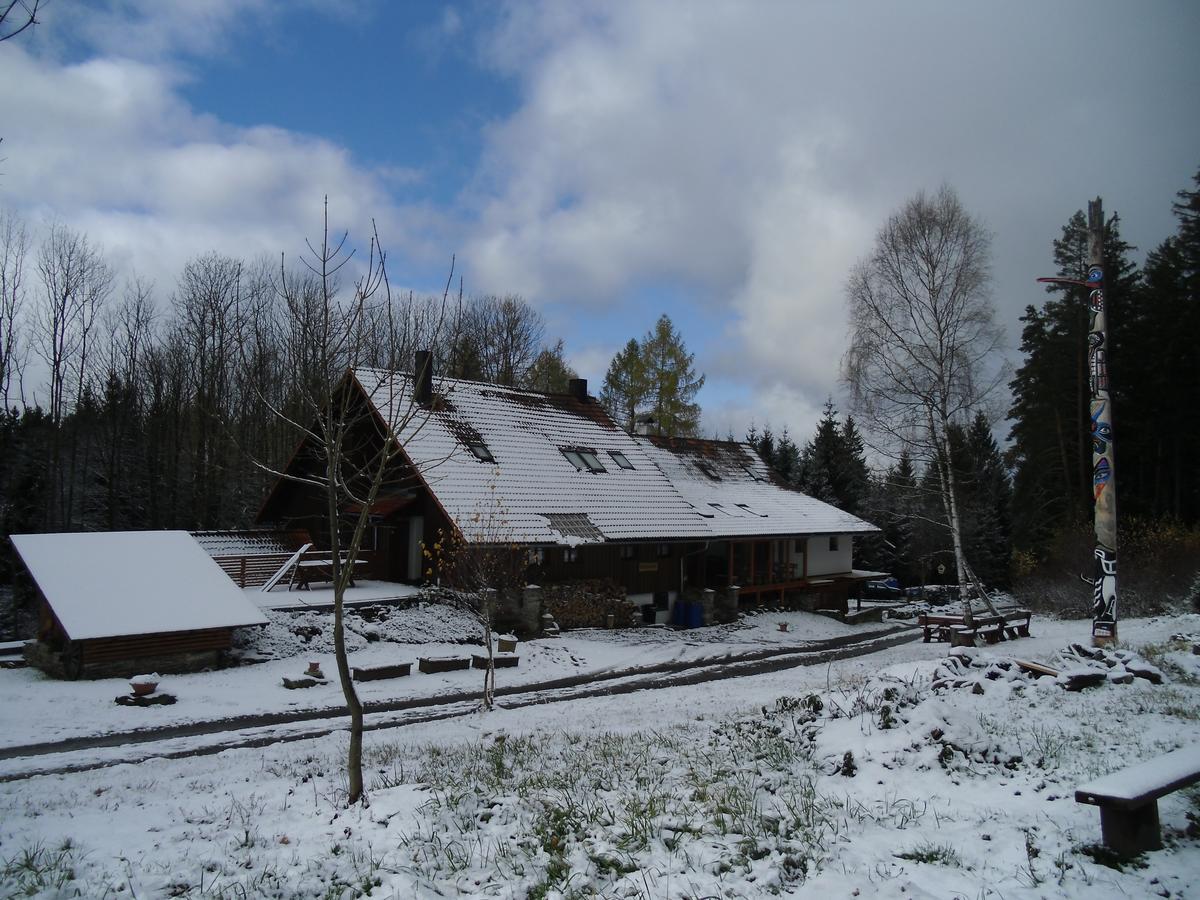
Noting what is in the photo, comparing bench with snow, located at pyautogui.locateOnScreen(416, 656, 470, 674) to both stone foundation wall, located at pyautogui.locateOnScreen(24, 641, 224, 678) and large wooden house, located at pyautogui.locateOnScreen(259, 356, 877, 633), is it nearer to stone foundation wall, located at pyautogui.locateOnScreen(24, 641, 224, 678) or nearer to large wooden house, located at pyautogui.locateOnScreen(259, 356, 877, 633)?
large wooden house, located at pyautogui.locateOnScreen(259, 356, 877, 633)

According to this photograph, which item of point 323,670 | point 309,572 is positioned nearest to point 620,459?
point 309,572

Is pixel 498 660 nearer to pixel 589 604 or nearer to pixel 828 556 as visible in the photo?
pixel 589 604

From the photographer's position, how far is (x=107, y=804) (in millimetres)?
6980

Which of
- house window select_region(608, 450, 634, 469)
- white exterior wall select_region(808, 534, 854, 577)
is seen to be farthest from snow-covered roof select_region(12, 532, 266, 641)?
white exterior wall select_region(808, 534, 854, 577)

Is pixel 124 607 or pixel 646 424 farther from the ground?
pixel 646 424

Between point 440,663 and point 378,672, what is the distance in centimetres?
137

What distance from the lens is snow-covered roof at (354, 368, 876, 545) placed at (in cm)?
2056

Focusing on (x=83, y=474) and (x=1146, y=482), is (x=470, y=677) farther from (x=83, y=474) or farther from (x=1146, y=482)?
(x=1146, y=482)

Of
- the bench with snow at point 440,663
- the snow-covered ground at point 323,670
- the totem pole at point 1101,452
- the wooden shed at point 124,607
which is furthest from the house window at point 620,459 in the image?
the totem pole at point 1101,452

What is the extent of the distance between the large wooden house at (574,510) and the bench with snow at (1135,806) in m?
12.7

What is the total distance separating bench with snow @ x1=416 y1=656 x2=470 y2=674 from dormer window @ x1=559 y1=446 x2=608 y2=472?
967 cm

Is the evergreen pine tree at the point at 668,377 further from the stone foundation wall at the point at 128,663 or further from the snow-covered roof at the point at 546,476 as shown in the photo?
the stone foundation wall at the point at 128,663

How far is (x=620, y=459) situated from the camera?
26.7 meters

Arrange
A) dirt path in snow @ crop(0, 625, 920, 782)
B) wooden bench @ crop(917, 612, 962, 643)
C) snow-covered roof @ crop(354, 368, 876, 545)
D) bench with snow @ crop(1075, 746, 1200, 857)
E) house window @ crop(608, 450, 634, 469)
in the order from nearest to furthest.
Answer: bench with snow @ crop(1075, 746, 1200, 857)
dirt path in snow @ crop(0, 625, 920, 782)
wooden bench @ crop(917, 612, 962, 643)
snow-covered roof @ crop(354, 368, 876, 545)
house window @ crop(608, 450, 634, 469)
